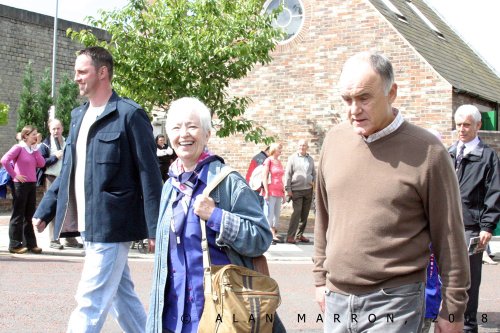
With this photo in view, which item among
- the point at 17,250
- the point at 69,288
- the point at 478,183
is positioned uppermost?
the point at 478,183

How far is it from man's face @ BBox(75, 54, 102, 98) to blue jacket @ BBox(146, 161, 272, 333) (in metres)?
1.48

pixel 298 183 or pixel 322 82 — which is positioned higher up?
pixel 322 82

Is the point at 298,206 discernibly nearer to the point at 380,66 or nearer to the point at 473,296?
the point at 473,296

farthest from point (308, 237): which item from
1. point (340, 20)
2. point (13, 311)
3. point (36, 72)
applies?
point (36, 72)

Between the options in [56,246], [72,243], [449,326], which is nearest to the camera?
[449,326]

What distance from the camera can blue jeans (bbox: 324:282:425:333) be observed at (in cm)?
314

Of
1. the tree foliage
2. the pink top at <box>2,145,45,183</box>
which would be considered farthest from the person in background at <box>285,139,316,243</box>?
the tree foliage

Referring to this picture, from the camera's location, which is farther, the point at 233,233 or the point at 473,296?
the point at 473,296

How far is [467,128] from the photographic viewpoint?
6145 mm

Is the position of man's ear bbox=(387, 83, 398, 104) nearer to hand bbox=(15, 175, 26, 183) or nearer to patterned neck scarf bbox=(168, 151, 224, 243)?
patterned neck scarf bbox=(168, 151, 224, 243)

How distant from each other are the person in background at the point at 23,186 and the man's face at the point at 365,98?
8.97m

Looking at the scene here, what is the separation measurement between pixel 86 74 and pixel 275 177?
30.0ft

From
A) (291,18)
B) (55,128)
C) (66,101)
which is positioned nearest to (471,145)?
(55,128)

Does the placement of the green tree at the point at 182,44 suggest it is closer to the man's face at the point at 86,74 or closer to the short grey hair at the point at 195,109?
the man's face at the point at 86,74
